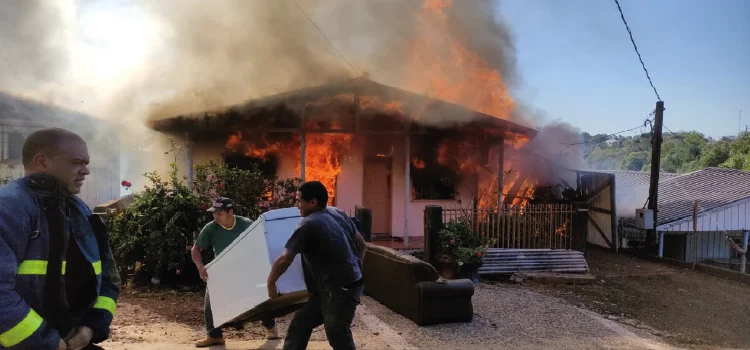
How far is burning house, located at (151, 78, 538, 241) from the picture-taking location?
11.6 meters

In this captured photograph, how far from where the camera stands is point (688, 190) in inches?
794

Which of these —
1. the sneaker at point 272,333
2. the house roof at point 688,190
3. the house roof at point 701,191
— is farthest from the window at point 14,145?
the house roof at point 701,191

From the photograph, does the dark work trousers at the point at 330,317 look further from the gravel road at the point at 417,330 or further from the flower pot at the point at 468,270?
the flower pot at the point at 468,270

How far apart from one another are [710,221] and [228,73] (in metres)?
15.9

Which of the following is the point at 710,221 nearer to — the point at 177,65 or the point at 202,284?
the point at 202,284

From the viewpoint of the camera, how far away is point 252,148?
41.2 ft

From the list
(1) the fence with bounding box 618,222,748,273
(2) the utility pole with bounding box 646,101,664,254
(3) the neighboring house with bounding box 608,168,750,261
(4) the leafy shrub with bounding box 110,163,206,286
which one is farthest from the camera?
(1) the fence with bounding box 618,222,748,273

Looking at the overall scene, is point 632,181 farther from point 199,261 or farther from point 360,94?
point 199,261

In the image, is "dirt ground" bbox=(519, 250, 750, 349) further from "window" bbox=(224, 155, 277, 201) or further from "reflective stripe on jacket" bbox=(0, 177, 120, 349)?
"reflective stripe on jacket" bbox=(0, 177, 120, 349)

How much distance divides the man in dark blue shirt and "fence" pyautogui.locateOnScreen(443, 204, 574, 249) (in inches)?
274

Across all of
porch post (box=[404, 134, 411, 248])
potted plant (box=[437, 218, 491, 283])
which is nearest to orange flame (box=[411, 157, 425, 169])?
porch post (box=[404, 134, 411, 248])

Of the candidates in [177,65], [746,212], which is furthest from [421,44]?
[746,212]

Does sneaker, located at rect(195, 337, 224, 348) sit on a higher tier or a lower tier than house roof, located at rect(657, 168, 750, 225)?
lower

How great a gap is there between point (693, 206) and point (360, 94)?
11.4 metres
